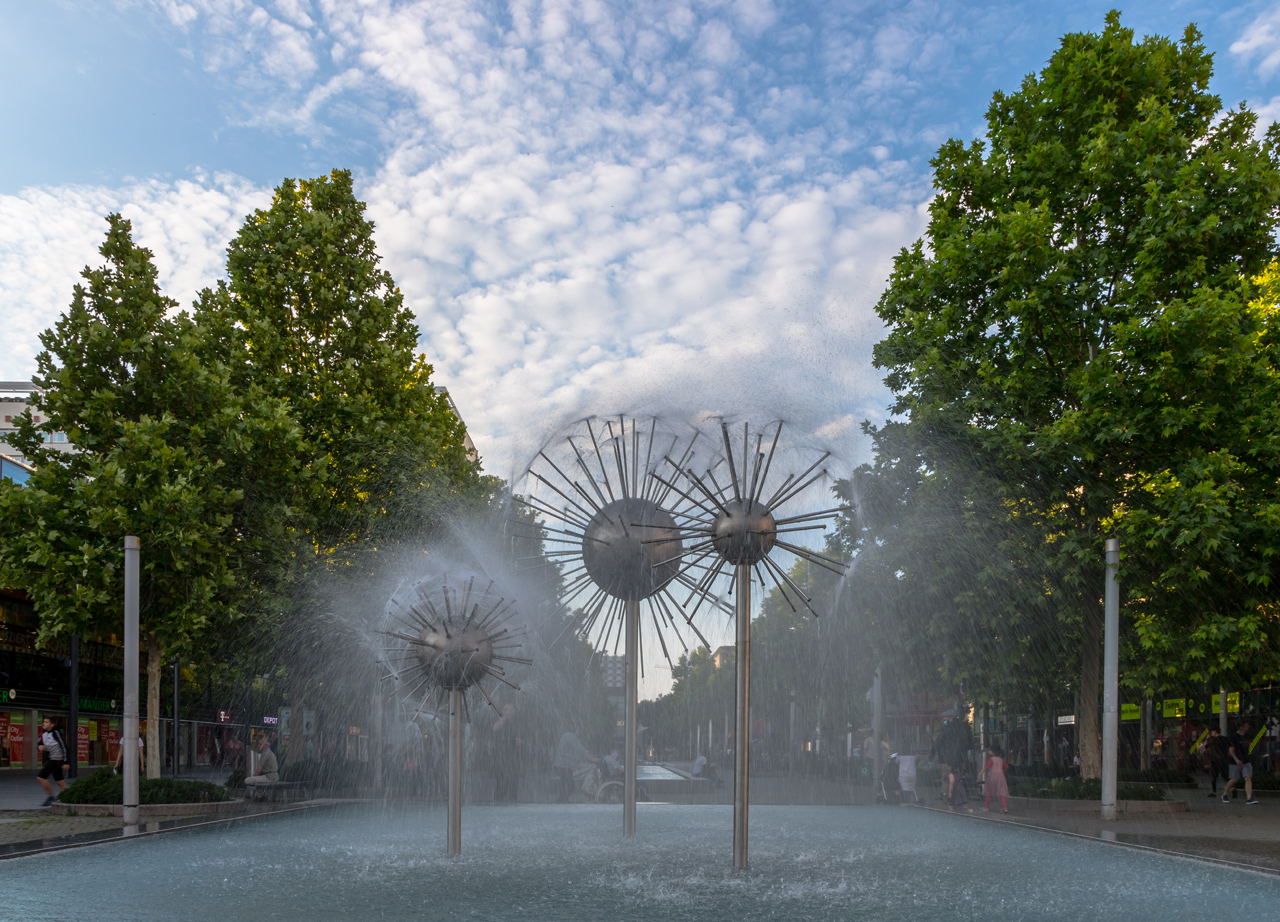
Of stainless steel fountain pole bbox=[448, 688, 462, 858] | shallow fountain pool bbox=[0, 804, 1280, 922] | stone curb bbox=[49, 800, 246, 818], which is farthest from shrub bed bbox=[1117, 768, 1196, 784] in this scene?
stone curb bbox=[49, 800, 246, 818]

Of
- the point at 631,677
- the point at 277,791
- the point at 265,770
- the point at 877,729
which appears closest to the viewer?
the point at 631,677

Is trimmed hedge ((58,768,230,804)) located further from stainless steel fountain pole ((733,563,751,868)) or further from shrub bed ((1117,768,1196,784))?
shrub bed ((1117,768,1196,784))

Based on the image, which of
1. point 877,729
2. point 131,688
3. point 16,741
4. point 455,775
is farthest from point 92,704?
point 455,775

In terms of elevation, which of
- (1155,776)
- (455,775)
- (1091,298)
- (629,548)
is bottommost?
(1155,776)

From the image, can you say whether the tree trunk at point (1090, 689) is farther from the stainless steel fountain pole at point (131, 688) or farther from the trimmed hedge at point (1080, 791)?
the stainless steel fountain pole at point (131, 688)

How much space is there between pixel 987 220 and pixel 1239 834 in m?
12.8

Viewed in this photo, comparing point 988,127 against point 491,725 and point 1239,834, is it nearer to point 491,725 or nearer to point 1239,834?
point 1239,834

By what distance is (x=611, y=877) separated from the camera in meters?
9.85

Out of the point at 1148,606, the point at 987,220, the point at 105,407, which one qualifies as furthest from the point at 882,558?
the point at 105,407

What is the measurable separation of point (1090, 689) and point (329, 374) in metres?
18.6

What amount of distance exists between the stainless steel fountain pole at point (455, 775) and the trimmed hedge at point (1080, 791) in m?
14.6

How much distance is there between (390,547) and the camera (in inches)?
1024

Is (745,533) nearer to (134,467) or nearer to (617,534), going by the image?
(617,534)

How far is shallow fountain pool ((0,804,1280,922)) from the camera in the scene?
8266 mm
